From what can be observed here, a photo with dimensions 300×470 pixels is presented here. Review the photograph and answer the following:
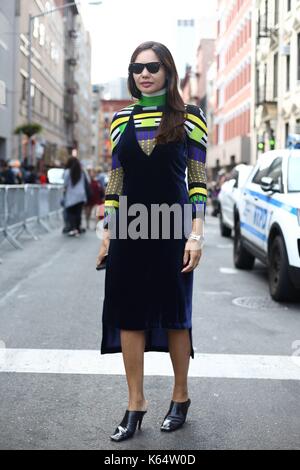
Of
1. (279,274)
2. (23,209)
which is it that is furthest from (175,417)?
(23,209)

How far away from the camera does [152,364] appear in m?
5.13

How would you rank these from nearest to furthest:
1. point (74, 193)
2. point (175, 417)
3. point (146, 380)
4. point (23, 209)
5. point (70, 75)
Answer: point (175, 417) < point (146, 380) < point (23, 209) < point (74, 193) < point (70, 75)

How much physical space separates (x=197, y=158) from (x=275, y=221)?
4.74 metres

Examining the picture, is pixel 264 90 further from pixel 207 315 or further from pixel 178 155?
pixel 178 155

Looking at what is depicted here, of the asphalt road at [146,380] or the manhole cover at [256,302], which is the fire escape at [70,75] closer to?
the asphalt road at [146,380]

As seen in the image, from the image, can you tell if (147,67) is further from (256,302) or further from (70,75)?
(70,75)

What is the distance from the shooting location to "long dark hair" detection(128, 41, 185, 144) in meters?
3.51

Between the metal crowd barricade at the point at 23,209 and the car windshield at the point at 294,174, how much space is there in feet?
18.1

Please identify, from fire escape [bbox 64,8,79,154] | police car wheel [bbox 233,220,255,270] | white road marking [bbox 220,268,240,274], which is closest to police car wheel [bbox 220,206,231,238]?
police car wheel [bbox 233,220,255,270]

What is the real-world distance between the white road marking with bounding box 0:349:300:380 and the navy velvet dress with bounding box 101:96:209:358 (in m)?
1.34

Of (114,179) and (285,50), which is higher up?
(285,50)

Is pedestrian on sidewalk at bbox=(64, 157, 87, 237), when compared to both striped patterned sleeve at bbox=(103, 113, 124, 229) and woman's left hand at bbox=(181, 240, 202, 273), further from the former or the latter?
woman's left hand at bbox=(181, 240, 202, 273)

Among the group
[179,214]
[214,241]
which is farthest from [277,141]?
[179,214]
